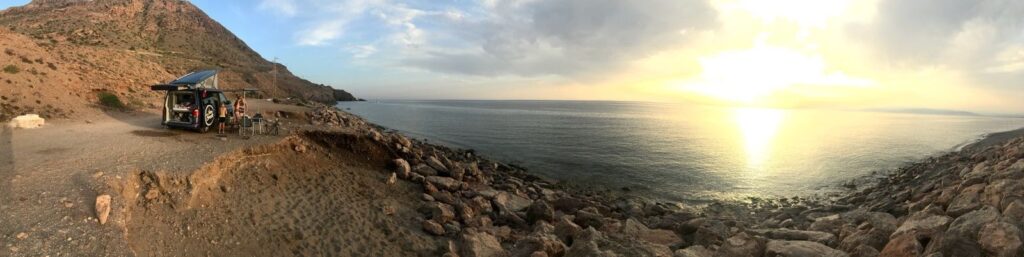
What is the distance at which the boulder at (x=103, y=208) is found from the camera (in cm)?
810

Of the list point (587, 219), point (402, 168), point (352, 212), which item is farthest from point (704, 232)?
point (402, 168)

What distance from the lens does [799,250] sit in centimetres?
786

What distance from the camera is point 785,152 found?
38156 mm

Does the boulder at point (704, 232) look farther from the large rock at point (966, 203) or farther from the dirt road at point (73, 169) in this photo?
the dirt road at point (73, 169)

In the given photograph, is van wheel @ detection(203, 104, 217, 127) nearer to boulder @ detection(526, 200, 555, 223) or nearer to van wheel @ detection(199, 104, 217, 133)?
van wheel @ detection(199, 104, 217, 133)

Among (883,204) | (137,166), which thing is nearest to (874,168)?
(883,204)

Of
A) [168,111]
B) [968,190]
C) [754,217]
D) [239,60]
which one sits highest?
[239,60]

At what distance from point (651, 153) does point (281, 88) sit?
87173 millimetres

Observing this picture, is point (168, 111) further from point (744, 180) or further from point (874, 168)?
point (874, 168)

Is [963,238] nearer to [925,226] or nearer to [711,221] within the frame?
[925,226]

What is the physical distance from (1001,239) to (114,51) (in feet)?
197

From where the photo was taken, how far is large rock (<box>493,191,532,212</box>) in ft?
46.7


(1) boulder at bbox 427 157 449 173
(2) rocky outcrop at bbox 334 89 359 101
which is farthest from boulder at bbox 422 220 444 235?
(2) rocky outcrop at bbox 334 89 359 101

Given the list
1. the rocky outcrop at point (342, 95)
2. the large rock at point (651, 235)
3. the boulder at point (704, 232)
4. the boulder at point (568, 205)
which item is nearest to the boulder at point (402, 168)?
the boulder at point (568, 205)
